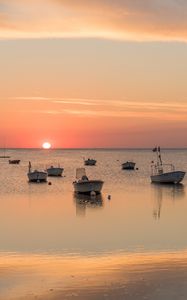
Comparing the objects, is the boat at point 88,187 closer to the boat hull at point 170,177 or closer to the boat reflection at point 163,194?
the boat reflection at point 163,194

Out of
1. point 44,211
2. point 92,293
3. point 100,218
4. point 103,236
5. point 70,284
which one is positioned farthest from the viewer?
point 44,211

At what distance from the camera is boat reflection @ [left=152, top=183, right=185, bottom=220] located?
2268 inches

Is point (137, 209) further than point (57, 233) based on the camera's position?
Yes

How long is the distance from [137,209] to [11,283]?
35.7m

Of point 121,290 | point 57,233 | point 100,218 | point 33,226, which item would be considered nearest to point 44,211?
point 100,218

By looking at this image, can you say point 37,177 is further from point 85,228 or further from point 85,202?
point 85,228

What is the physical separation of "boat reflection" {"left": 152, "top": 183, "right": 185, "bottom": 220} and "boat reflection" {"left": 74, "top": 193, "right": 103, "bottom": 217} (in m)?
6.54

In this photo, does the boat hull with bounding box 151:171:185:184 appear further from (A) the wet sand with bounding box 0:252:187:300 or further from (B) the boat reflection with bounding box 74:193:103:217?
(A) the wet sand with bounding box 0:252:187:300

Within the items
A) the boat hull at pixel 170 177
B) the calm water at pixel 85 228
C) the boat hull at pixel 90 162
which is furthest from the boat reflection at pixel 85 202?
the boat hull at pixel 90 162

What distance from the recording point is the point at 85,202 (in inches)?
2496

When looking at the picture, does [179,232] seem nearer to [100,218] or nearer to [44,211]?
[100,218]

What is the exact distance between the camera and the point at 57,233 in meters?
37.6

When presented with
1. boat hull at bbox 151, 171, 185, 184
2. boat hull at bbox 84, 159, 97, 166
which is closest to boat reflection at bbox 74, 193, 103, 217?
boat hull at bbox 151, 171, 185, 184

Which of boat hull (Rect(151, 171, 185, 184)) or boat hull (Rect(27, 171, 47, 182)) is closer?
boat hull (Rect(151, 171, 185, 184))
